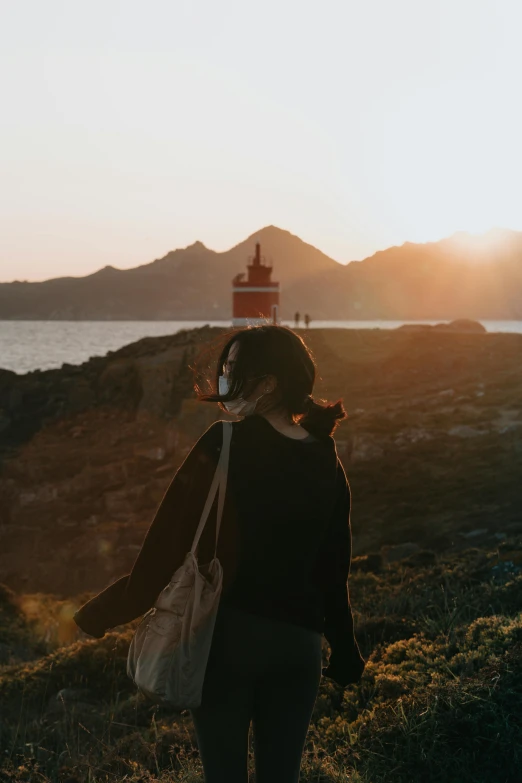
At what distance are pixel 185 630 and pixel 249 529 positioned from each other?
1.07 feet

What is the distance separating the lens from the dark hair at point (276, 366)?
231 cm

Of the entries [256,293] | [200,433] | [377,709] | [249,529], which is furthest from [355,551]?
[256,293]

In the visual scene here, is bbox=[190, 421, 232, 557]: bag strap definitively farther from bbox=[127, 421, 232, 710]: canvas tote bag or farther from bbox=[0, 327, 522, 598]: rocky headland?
bbox=[0, 327, 522, 598]: rocky headland

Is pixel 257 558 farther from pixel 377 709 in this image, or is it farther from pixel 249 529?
pixel 377 709

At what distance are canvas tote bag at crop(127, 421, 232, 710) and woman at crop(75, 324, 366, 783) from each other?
0.04 metres

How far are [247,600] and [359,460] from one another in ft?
56.4

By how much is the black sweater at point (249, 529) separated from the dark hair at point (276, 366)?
4.7 inches

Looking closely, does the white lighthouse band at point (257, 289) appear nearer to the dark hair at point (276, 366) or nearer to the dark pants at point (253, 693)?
the dark hair at point (276, 366)

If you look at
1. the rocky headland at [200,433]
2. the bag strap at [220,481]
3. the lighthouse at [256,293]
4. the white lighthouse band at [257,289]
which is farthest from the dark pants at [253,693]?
the white lighthouse band at [257,289]

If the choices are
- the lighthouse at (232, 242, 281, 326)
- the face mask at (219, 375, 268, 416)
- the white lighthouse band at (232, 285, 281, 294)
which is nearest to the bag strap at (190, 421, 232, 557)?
the face mask at (219, 375, 268, 416)

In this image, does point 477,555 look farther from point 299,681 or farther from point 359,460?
point 359,460

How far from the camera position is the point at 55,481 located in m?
22.5

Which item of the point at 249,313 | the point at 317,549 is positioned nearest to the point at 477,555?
the point at 317,549

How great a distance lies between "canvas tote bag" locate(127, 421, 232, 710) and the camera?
2088 mm
